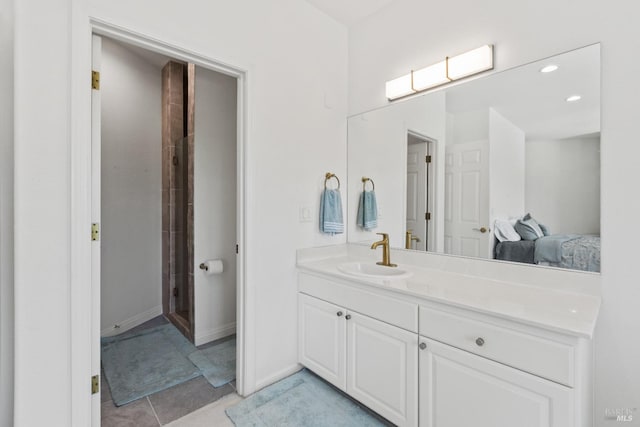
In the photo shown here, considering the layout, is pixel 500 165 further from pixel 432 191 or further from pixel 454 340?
pixel 454 340

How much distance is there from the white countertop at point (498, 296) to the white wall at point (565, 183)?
10.7 inches

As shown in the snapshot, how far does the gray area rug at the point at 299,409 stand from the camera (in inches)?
65.7

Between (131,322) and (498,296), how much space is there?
10.2ft

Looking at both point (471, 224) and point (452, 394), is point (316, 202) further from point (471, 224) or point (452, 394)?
point (452, 394)

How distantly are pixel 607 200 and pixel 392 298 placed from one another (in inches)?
41.3

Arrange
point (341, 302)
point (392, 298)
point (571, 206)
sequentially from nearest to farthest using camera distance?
1. point (571, 206)
2. point (392, 298)
3. point (341, 302)

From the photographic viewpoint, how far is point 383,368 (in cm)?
160

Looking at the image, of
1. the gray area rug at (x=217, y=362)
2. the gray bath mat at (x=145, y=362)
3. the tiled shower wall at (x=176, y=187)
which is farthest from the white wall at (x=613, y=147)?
the tiled shower wall at (x=176, y=187)

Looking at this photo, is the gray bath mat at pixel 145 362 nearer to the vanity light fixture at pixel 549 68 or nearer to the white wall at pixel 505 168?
the white wall at pixel 505 168

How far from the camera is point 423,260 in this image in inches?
80.4

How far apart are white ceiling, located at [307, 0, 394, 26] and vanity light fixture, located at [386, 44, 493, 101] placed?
58 cm

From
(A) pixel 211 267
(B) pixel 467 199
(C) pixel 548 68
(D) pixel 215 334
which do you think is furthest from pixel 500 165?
(D) pixel 215 334

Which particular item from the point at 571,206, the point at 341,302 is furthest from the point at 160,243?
the point at 571,206

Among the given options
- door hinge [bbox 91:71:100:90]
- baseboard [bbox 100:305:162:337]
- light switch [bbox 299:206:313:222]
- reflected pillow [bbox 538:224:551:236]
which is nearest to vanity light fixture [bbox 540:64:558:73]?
reflected pillow [bbox 538:224:551:236]
